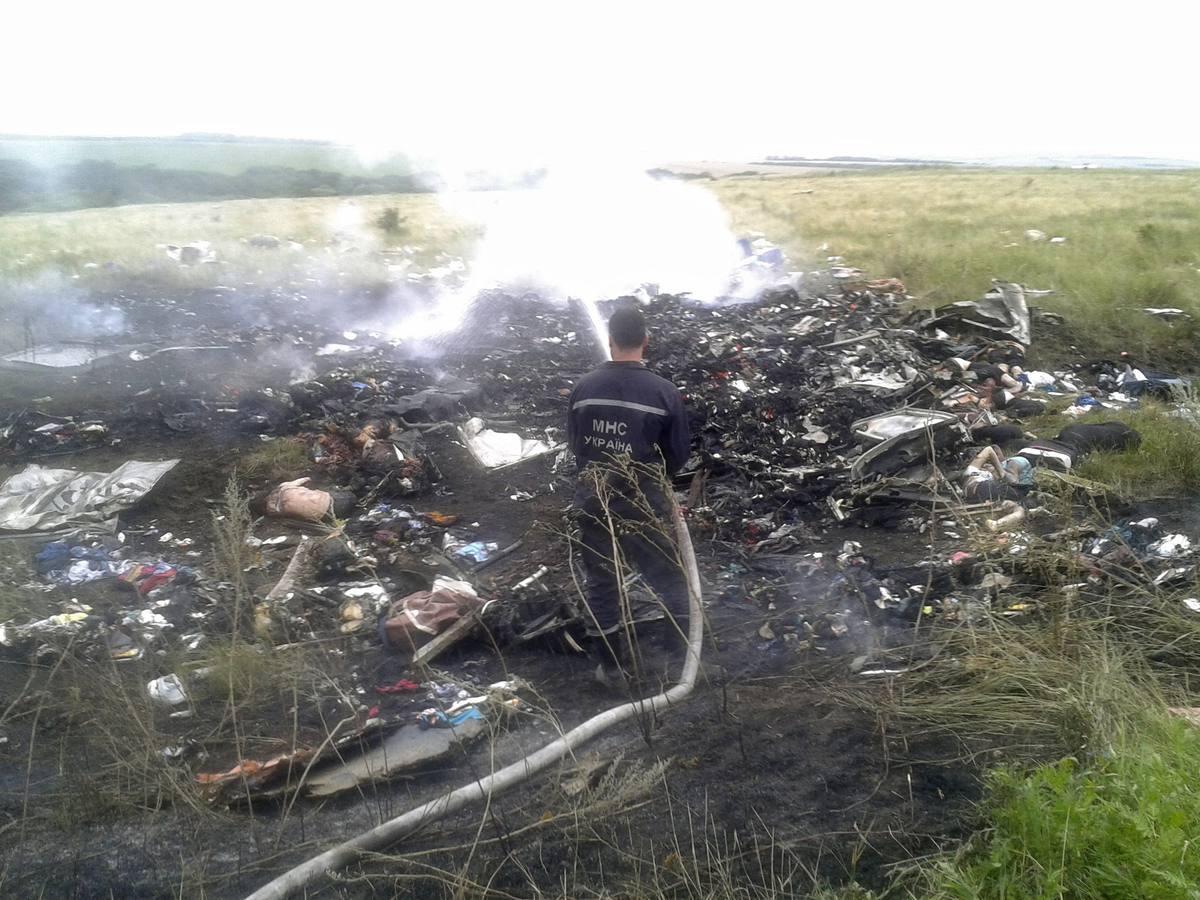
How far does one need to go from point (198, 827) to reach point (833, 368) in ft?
21.8

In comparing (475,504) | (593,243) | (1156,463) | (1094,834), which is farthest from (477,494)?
(593,243)

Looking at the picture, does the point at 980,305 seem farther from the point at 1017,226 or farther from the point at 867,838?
the point at 1017,226

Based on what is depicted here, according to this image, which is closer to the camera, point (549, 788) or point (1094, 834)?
point (1094, 834)

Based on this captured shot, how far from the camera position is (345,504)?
5.49 m

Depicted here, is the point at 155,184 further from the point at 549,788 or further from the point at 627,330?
the point at 549,788

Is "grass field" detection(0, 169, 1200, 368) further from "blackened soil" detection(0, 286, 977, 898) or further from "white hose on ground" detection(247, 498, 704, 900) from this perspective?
"white hose on ground" detection(247, 498, 704, 900)

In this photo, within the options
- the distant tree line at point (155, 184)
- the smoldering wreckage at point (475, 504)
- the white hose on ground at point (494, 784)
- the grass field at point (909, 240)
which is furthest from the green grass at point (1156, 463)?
the distant tree line at point (155, 184)

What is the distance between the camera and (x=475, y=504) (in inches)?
224

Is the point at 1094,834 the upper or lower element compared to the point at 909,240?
lower

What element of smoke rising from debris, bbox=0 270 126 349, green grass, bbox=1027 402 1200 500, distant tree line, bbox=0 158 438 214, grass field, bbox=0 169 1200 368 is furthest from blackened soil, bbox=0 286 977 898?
distant tree line, bbox=0 158 438 214

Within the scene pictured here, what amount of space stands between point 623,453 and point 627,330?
547 millimetres

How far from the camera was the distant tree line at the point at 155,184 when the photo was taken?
17797 mm

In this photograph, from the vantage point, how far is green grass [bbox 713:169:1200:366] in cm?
902

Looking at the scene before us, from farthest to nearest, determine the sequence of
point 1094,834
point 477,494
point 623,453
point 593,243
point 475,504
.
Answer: point 593,243 → point 477,494 → point 475,504 → point 623,453 → point 1094,834
